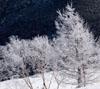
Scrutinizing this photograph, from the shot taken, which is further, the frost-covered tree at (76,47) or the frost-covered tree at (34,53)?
the frost-covered tree at (34,53)

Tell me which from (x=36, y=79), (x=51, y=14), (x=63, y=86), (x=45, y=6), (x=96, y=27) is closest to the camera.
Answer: (x=63, y=86)

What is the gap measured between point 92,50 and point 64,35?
3020 millimetres

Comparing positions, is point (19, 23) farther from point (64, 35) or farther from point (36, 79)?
point (64, 35)

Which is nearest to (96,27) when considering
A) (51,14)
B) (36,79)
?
(51,14)

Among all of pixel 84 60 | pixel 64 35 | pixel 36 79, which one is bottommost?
pixel 36 79

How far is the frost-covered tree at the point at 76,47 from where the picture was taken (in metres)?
20.6

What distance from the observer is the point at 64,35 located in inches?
821

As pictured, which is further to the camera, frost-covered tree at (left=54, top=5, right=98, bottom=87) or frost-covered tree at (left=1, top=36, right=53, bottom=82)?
frost-covered tree at (left=1, top=36, right=53, bottom=82)

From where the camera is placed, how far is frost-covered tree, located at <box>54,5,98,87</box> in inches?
813

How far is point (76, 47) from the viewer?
20953 millimetres

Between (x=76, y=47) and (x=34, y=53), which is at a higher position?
(x=76, y=47)

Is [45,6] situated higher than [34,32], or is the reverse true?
[45,6]

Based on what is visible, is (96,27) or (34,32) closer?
(96,27)

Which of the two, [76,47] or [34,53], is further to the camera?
[34,53]
